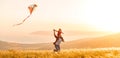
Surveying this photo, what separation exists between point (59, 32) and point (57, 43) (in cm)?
67

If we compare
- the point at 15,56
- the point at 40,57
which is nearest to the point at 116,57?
the point at 40,57

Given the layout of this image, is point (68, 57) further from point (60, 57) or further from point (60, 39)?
point (60, 39)

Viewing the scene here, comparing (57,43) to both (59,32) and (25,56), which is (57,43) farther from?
(25,56)

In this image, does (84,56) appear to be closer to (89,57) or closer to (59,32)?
(89,57)

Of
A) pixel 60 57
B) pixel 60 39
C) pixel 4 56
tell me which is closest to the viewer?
pixel 60 57

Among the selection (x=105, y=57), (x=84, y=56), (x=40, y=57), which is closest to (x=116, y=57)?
(x=105, y=57)

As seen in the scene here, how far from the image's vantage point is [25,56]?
15672mm

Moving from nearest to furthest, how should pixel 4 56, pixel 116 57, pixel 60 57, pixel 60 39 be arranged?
pixel 116 57
pixel 60 57
pixel 4 56
pixel 60 39

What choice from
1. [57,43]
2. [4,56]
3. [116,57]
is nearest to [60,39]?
[57,43]

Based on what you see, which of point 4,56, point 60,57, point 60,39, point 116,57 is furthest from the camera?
point 60,39

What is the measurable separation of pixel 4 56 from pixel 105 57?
457 cm

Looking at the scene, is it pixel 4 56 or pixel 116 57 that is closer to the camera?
pixel 116 57

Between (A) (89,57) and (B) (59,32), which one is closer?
(A) (89,57)

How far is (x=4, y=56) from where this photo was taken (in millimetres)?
16203
